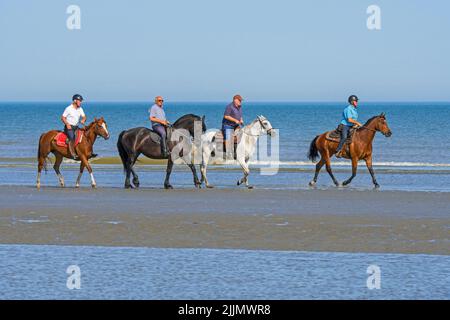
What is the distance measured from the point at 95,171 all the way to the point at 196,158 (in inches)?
300

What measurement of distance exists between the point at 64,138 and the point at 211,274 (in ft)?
41.3

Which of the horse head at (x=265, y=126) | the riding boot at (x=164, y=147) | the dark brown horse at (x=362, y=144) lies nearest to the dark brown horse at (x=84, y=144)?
the riding boot at (x=164, y=147)

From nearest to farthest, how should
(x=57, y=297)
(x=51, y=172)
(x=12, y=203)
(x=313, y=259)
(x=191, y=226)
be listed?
(x=57, y=297)
(x=313, y=259)
(x=191, y=226)
(x=12, y=203)
(x=51, y=172)

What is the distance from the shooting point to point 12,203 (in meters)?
19.9

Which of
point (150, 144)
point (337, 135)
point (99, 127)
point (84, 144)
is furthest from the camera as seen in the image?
point (337, 135)

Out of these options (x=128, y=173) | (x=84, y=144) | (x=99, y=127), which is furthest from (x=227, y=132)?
(x=84, y=144)

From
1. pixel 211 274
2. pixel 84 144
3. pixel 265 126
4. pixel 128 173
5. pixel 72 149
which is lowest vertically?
pixel 128 173

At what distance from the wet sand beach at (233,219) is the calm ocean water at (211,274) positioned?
71 centimetres

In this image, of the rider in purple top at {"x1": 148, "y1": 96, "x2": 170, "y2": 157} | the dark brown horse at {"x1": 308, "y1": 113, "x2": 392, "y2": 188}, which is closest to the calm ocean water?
the rider in purple top at {"x1": 148, "y1": 96, "x2": 170, "y2": 157}

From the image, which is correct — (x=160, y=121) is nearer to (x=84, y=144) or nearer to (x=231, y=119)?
(x=231, y=119)

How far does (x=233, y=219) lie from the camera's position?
1717 centimetres

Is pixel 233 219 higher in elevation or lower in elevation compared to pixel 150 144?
lower
